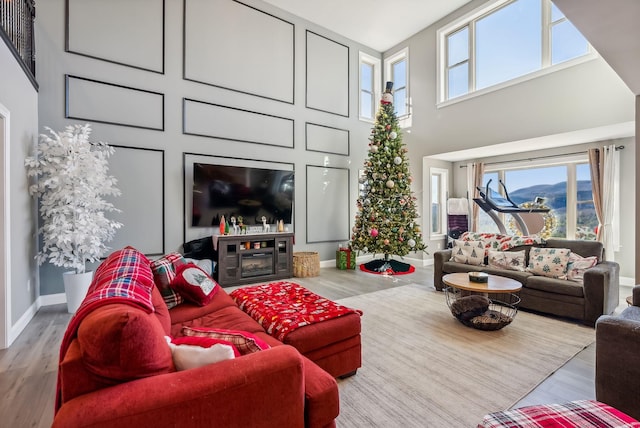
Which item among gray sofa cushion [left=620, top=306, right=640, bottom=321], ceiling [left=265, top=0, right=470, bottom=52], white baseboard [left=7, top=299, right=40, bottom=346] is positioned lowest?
white baseboard [left=7, top=299, right=40, bottom=346]

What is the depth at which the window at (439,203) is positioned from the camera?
7.16 metres

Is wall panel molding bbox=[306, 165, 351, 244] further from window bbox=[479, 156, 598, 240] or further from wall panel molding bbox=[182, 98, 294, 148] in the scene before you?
window bbox=[479, 156, 598, 240]

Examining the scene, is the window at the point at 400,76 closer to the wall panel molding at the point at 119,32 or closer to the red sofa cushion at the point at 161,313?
the wall panel molding at the point at 119,32

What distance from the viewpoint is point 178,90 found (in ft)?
16.0

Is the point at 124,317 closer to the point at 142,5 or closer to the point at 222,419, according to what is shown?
the point at 222,419

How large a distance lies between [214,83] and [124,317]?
5009mm

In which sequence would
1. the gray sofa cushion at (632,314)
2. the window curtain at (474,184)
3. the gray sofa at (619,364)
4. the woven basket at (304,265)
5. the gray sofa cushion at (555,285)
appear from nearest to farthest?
the gray sofa at (619,364) → the gray sofa cushion at (632,314) → the gray sofa cushion at (555,285) → the woven basket at (304,265) → the window curtain at (474,184)

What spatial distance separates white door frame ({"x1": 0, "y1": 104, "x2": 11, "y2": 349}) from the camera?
274 cm

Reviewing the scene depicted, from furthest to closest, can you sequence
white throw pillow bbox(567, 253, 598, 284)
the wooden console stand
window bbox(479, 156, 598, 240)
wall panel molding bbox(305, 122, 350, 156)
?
wall panel molding bbox(305, 122, 350, 156)
window bbox(479, 156, 598, 240)
the wooden console stand
white throw pillow bbox(567, 253, 598, 284)

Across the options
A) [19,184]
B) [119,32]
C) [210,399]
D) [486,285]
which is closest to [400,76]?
[119,32]

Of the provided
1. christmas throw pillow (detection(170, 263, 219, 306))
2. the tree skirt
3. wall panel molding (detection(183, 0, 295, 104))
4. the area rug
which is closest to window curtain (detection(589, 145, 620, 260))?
the area rug

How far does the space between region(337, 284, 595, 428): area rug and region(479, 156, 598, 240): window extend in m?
2.88

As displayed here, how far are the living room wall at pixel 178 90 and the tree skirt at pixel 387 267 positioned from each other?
32.1 inches

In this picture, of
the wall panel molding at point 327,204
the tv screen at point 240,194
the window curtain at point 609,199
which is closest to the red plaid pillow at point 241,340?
the tv screen at point 240,194
